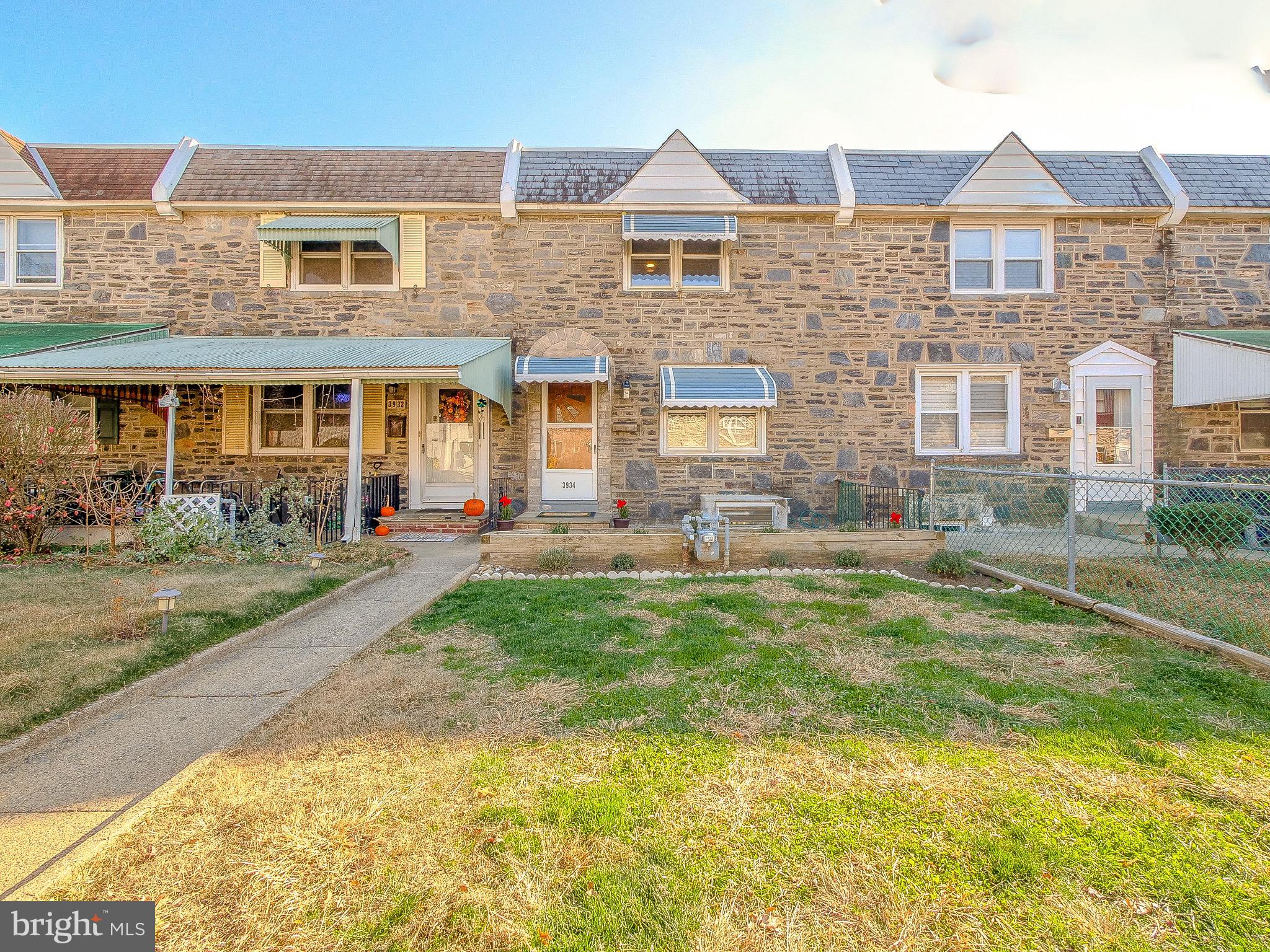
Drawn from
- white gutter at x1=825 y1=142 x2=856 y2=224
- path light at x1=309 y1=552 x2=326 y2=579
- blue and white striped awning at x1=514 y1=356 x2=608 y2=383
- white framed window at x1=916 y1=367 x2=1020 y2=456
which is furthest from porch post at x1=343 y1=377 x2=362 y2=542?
white framed window at x1=916 y1=367 x2=1020 y2=456

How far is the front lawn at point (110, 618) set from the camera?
377cm

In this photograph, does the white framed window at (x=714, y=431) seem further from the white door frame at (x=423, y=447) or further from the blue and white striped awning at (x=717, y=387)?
the white door frame at (x=423, y=447)

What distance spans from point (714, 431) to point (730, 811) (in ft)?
31.6

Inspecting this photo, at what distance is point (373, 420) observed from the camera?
11938mm

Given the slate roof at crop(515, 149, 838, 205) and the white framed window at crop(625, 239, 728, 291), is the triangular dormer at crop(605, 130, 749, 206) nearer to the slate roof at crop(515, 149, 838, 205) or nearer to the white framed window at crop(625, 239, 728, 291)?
the slate roof at crop(515, 149, 838, 205)

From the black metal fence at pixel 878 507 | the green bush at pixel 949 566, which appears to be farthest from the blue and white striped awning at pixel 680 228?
the green bush at pixel 949 566

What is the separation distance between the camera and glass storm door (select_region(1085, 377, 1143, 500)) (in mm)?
11797

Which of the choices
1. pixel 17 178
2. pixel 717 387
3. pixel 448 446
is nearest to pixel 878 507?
pixel 717 387

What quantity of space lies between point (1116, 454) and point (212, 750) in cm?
1454

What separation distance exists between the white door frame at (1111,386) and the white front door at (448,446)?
38.5ft

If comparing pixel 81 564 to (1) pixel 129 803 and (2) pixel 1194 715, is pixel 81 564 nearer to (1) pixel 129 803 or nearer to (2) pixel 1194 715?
(1) pixel 129 803

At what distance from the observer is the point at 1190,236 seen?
38.9ft

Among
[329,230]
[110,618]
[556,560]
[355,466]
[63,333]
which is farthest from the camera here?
[63,333]

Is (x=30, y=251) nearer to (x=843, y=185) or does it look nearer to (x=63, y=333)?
(x=63, y=333)
